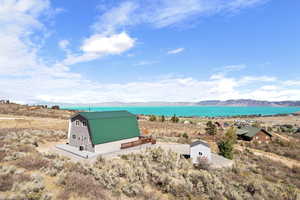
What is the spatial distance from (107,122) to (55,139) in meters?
12.5

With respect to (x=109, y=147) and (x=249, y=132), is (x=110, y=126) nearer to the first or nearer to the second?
(x=109, y=147)

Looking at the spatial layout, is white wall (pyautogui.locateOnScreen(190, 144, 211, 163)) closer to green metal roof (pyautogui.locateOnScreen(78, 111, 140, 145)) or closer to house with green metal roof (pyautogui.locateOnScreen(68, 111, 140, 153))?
house with green metal roof (pyautogui.locateOnScreen(68, 111, 140, 153))

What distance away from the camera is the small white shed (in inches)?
851

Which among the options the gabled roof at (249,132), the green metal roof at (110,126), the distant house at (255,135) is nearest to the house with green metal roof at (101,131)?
the green metal roof at (110,126)

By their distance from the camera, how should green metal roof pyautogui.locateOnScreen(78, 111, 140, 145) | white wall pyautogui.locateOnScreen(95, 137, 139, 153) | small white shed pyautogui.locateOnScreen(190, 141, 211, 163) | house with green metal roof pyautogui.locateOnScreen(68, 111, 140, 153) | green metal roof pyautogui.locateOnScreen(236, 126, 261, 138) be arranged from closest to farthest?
small white shed pyautogui.locateOnScreen(190, 141, 211, 163)
white wall pyautogui.locateOnScreen(95, 137, 139, 153)
house with green metal roof pyautogui.locateOnScreen(68, 111, 140, 153)
green metal roof pyautogui.locateOnScreen(78, 111, 140, 145)
green metal roof pyautogui.locateOnScreen(236, 126, 261, 138)

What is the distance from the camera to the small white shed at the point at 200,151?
→ 21.6 meters

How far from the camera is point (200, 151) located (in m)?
21.8

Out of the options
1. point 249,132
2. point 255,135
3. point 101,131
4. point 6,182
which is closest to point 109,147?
point 101,131

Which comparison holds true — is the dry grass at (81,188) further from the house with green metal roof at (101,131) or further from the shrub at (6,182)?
the house with green metal roof at (101,131)

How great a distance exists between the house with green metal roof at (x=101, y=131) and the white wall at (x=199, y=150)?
9502mm

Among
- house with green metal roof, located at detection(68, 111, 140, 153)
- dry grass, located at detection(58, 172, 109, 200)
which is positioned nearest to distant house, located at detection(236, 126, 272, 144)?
house with green metal roof, located at detection(68, 111, 140, 153)

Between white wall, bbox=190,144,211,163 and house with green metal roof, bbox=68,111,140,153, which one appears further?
house with green metal roof, bbox=68,111,140,153

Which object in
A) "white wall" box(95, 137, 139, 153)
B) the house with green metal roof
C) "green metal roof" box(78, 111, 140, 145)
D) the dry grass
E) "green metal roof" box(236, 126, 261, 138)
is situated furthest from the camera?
"green metal roof" box(236, 126, 261, 138)

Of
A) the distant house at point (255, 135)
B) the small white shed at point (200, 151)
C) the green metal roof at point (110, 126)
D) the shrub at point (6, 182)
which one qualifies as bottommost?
the distant house at point (255, 135)
